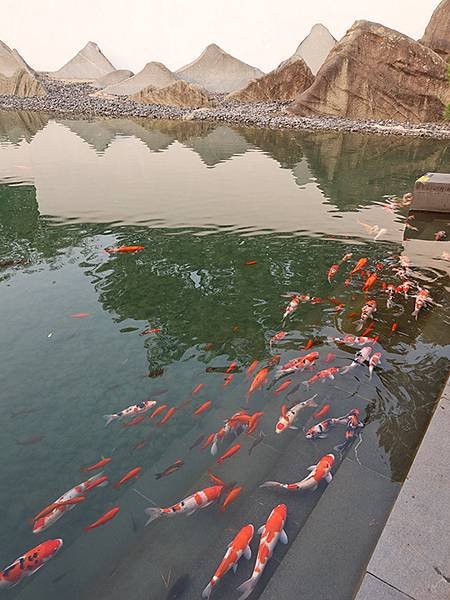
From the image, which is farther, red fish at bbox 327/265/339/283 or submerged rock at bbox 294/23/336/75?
submerged rock at bbox 294/23/336/75

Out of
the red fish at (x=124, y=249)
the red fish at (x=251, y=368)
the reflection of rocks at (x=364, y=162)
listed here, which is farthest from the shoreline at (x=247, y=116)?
the red fish at (x=251, y=368)

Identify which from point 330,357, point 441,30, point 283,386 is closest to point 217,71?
point 441,30

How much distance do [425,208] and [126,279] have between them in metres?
11.6

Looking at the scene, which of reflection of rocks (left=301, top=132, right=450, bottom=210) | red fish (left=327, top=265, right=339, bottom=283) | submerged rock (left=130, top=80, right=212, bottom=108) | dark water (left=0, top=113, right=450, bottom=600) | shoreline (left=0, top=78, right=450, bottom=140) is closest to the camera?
dark water (left=0, top=113, right=450, bottom=600)

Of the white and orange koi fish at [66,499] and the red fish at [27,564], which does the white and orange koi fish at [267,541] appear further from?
the white and orange koi fish at [66,499]

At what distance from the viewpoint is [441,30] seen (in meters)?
59.1

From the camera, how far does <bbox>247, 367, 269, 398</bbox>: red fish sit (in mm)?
6672

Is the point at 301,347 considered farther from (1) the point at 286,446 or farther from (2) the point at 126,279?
(2) the point at 126,279

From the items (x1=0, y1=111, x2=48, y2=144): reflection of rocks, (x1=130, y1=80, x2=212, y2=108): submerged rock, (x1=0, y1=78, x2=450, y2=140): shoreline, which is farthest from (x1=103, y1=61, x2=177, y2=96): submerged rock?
(x1=0, y1=111, x2=48, y2=144): reflection of rocks

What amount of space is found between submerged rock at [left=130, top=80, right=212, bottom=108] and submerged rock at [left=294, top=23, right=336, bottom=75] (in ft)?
189

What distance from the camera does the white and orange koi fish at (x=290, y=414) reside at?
18.8ft

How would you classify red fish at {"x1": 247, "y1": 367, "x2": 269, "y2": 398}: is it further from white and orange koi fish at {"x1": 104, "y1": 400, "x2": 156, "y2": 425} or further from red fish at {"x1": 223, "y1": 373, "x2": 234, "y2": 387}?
white and orange koi fish at {"x1": 104, "y1": 400, "x2": 156, "y2": 425}

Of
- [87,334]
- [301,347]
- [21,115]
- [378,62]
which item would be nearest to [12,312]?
[87,334]

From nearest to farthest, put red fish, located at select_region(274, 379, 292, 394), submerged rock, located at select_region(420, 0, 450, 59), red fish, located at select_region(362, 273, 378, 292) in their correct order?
red fish, located at select_region(274, 379, 292, 394), red fish, located at select_region(362, 273, 378, 292), submerged rock, located at select_region(420, 0, 450, 59)
